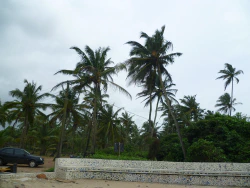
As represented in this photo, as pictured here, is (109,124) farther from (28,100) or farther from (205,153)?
(205,153)

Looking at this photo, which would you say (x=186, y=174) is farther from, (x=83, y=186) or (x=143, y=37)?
(x=143, y=37)

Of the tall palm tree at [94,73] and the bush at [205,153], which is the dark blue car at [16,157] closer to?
the tall palm tree at [94,73]

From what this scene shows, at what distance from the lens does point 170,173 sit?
32.7 feet

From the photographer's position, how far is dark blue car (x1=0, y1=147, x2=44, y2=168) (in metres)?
16.5

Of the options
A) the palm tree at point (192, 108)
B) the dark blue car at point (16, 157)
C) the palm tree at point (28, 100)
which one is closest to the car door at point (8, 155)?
the dark blue car at point (16, 157)

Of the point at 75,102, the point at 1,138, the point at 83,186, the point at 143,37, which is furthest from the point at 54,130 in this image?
the point at 83,186

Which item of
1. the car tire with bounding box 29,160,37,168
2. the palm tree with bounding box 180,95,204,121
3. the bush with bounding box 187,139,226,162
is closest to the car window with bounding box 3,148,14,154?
the car tire with bounding box 29,160,37,168

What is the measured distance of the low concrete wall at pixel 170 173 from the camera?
989cm

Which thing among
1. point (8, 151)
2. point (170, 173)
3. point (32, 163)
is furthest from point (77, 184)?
point (8, 151)

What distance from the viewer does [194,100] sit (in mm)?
38156

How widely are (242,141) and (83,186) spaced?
13.1 metres

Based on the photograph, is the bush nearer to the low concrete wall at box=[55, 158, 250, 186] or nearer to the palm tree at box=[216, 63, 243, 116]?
the low concrete wall at box=[55, 158, 250, 186]

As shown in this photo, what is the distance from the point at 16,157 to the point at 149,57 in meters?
13.6

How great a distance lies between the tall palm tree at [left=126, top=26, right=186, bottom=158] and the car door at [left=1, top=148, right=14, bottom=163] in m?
11.6
